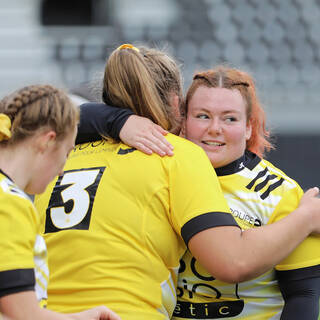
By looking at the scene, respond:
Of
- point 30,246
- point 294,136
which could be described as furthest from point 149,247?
point 294,136

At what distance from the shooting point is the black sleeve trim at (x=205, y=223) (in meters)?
1.99

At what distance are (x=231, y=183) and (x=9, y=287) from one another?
1018 millimetres

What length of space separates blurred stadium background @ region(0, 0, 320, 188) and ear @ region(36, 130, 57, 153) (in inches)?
301

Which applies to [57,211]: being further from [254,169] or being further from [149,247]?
[254,169]

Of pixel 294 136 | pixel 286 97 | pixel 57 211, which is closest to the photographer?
pixel 57 211

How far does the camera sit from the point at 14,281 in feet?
5.31

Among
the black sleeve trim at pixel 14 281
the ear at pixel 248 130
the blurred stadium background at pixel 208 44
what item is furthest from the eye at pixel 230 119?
the blurred stadium background at pixel 208 44

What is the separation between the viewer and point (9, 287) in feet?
5.30

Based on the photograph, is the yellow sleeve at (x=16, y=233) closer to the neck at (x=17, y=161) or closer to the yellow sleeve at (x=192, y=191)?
the neck at (x=17, y=161)

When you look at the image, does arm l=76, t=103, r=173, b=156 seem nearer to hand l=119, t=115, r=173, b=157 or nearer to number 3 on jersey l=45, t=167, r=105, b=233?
hand l=119, t=115, r=173, b=157

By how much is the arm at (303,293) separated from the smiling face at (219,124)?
473mm

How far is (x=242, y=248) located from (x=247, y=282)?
39cm

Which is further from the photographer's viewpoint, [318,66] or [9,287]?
[318,66]

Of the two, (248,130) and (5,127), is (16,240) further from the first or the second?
(248,130)
